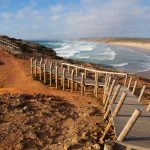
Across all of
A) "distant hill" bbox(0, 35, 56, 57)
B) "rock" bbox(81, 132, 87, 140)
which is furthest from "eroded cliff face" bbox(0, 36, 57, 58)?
"rock" bbox(81, 132, 87, 140)

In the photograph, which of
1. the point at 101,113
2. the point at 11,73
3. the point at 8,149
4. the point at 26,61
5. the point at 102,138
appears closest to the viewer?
the point at 8,149

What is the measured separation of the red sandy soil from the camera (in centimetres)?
1189

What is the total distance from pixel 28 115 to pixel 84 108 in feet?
10.0

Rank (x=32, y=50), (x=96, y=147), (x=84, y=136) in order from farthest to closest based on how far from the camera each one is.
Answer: (x=32, y=50) < (x=84, y=136) < (x=96, y=147)

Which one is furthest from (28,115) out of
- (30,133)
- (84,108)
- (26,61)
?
(26,61)

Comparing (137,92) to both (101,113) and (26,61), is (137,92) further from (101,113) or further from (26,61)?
(26,61)

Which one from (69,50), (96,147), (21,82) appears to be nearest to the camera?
(96,147)

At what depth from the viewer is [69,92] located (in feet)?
67.6

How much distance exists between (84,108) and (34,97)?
8.55 feet

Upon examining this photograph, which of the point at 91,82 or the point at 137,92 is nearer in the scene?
the point at 91,82

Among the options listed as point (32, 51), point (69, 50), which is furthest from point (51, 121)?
point (69, 50)

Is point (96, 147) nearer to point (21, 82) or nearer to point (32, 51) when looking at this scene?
point (21, 82)

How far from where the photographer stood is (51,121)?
45.7 feet

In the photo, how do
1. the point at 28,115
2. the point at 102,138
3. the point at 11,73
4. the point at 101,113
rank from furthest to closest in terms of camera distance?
the point at 11,73 → the point at 101,113 → the point at 28,115 → the point at 102,138
